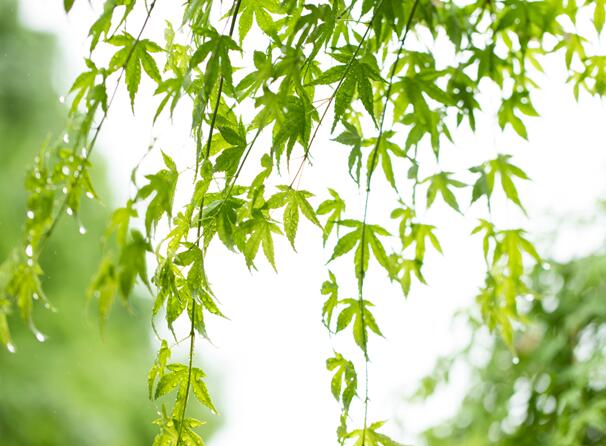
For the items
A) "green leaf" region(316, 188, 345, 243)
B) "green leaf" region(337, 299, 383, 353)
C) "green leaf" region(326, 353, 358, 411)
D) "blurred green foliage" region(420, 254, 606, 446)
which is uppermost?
"blurred green foliage" region(420, 254, 606, 446)

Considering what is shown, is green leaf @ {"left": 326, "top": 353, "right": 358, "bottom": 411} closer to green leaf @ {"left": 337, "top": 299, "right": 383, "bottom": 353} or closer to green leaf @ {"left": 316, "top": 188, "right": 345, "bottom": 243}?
green leaf @ {"left": 337, "top": 299, "right": 383, "bottom": 353}

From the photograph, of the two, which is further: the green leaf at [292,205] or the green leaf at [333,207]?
the green leaf at [333,207]

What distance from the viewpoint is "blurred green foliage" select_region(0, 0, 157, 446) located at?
3.96 m

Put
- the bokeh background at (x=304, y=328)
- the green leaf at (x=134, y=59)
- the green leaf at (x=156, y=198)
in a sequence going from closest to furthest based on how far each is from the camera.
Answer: the green leaf at (x=156, y=198)
the green leaf at (x=134, y=59)
the bokeh background at (x=304, y=328)

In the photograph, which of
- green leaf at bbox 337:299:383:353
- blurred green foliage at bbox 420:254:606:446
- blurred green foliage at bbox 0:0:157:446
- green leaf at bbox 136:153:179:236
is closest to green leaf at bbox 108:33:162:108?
green leaf at bbox 136:153:179:236

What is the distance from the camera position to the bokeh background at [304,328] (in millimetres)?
1181

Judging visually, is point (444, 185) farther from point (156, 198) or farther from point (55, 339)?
point (55, 339)

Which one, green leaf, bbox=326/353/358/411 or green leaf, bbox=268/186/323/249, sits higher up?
green leaf, bbox=268/186/323/249

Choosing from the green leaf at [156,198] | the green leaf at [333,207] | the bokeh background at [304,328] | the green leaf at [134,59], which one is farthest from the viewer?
the bokeh background at [304,328]

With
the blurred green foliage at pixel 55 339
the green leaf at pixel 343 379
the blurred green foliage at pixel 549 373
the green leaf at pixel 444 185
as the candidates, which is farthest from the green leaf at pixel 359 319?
the blurred green foliage at pixel 55 339

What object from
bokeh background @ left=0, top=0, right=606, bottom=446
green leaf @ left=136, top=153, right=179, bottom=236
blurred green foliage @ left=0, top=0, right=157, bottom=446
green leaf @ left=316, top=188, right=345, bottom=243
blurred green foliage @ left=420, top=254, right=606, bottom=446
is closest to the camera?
green leaf @ left=136, top=153, right=179, bottom=236

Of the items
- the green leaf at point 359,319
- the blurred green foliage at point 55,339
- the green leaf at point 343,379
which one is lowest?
the green leaf at point 343,379

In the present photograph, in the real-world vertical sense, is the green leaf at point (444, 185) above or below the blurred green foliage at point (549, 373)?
below

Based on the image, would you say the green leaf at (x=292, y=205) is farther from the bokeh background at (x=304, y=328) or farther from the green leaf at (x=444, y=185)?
the green leaf at (x=444, y=185)
